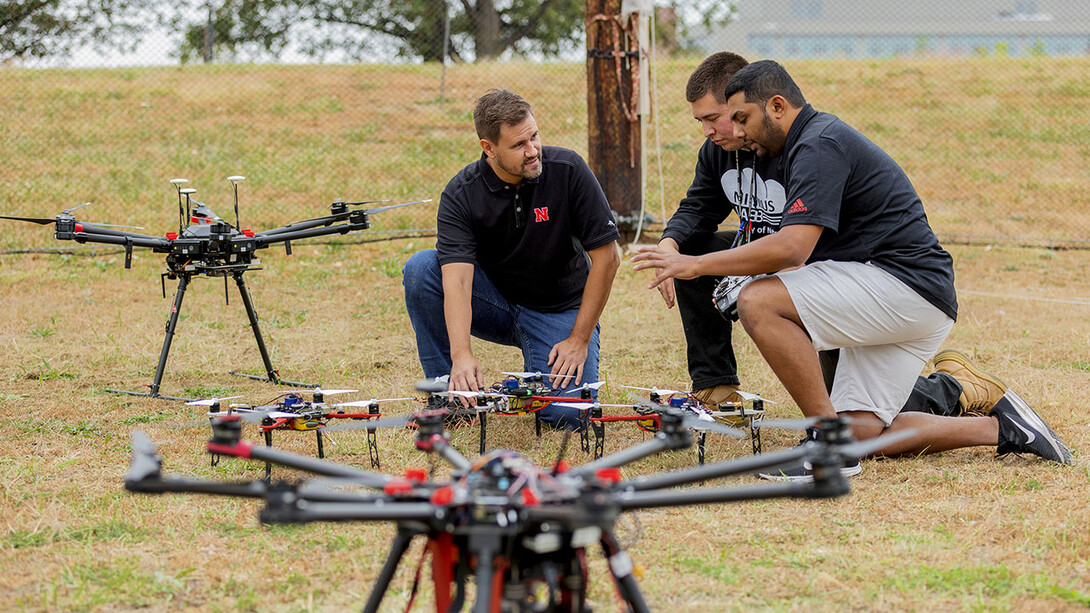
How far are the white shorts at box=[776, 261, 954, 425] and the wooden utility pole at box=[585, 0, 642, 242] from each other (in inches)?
186

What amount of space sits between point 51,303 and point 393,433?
4.24 m

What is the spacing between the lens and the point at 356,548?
3166mm

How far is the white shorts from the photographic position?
396 centimetres

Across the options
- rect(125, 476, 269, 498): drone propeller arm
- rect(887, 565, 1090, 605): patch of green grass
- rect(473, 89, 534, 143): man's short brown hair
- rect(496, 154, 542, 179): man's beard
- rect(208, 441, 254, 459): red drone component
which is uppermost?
rect(473, 89, 534, 143): man's short brown hair

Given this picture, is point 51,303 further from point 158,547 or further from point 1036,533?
point 1036,533

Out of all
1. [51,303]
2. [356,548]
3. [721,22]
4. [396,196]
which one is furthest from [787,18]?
[356,548]

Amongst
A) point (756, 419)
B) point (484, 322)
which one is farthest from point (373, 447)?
point (756, 419)

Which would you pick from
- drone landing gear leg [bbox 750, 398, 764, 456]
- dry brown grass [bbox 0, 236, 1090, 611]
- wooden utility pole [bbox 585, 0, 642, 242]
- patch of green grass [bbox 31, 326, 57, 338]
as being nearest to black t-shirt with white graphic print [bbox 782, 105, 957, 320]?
drone landing gear leg [bbox 750, 398, 764, 456]

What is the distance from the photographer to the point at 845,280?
400cm

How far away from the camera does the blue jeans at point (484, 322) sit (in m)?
4.71

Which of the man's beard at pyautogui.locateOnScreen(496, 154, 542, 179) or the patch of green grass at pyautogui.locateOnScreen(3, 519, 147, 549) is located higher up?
the man's beard at pyautogui.locateOnScreen(496, 154, 542, 179)

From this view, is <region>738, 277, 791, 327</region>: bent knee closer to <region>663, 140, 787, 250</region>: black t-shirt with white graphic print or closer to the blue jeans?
<region>663, 140, 787, 250</region>: black t-shirt with white graphic print

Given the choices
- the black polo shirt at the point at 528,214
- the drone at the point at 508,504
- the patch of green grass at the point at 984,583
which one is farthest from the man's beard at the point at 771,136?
the drone at the point at 508,504

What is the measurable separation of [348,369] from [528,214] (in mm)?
1776
